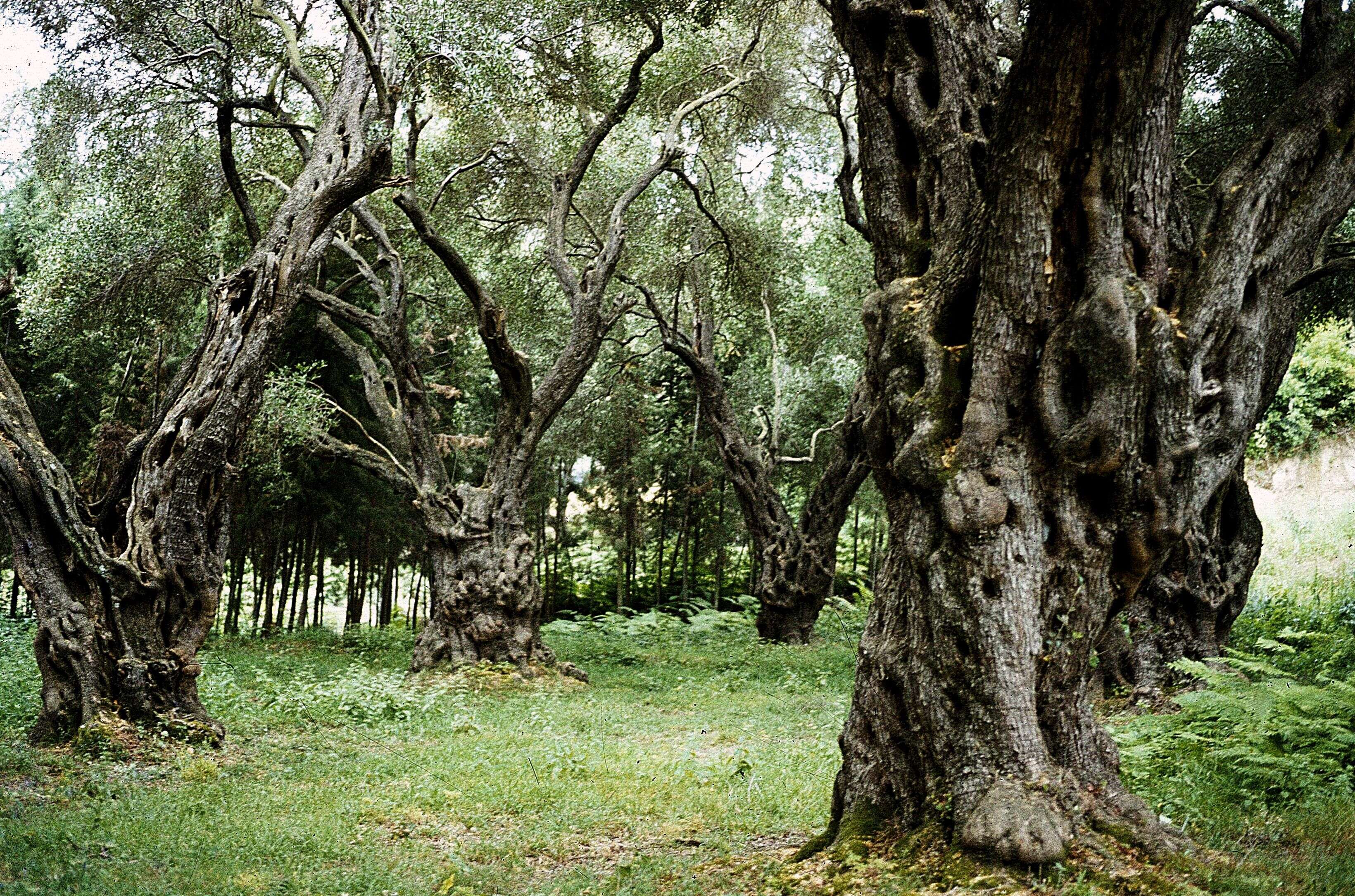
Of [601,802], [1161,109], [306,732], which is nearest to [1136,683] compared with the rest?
[601,802]

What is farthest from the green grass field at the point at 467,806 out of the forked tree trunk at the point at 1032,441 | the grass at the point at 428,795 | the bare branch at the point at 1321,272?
the bare branch at the point at 1321,272

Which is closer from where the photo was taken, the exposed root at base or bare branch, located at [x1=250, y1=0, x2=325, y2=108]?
the exposed root at base

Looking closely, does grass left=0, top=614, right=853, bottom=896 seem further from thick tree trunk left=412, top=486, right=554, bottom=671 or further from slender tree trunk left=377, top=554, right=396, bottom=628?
slender tree trunk left=377, top=554, right=396, bottom=628

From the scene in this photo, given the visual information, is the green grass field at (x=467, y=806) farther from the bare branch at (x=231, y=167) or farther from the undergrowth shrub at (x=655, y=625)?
the undergrowth shrub at (x=655, y=625)

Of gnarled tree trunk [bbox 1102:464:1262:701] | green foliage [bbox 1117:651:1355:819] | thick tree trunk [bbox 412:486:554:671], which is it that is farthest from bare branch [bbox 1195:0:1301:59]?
thick tree trunk [bbox 412:486:554:671]

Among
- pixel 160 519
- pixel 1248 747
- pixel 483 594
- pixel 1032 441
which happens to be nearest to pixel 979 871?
pixel 1032 441

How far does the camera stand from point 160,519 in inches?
304

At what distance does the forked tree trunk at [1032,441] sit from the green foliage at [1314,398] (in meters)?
16.2

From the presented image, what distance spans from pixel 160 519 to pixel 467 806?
3.53 m

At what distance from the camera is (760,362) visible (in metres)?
22.8

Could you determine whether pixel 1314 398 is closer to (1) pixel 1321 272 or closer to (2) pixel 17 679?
(1) pixel 1321 272

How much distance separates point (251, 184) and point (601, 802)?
1171cm

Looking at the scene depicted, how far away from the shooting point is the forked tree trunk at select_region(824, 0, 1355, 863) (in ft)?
13.5

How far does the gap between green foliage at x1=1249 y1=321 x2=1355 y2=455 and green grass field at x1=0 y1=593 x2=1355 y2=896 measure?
499 inches
